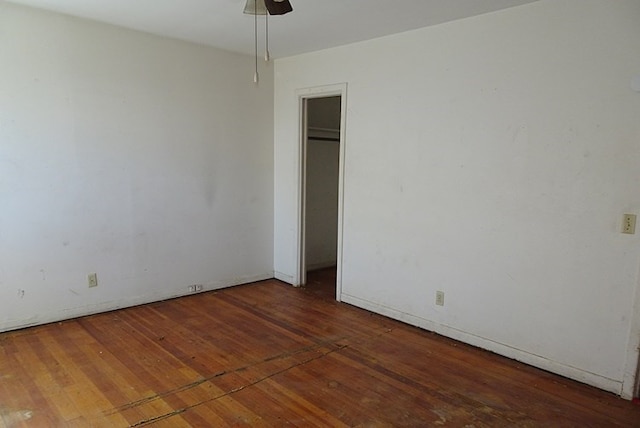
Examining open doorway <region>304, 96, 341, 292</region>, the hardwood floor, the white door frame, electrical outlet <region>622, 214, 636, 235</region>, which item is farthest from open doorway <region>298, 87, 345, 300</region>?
electrical outlet <region>622, 214, 636, 235</region>

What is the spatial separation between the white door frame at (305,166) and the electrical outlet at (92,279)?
2031mm

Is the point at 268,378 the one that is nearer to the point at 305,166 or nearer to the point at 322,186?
the point at 305,166

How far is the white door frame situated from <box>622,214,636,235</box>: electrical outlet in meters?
2.32

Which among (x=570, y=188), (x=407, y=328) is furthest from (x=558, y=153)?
(x=407, y=328)

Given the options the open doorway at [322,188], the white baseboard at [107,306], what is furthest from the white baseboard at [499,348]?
the white baseboard at [107,306]

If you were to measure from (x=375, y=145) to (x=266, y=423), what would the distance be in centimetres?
249

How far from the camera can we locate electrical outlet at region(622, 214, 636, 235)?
2.49m

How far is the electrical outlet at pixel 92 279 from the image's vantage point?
3664 millimetres

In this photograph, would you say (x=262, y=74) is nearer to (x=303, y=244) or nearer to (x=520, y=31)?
(x=303, y=244)

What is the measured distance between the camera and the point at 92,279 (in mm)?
3680

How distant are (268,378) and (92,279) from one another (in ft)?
6.54

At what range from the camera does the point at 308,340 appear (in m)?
3.34

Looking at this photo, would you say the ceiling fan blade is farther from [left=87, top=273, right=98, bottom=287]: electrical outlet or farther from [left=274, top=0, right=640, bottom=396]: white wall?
[left=87, top=273, right=98, bottom=287]: electrical outlet

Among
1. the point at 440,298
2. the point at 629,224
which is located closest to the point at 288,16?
the point at 440,298
